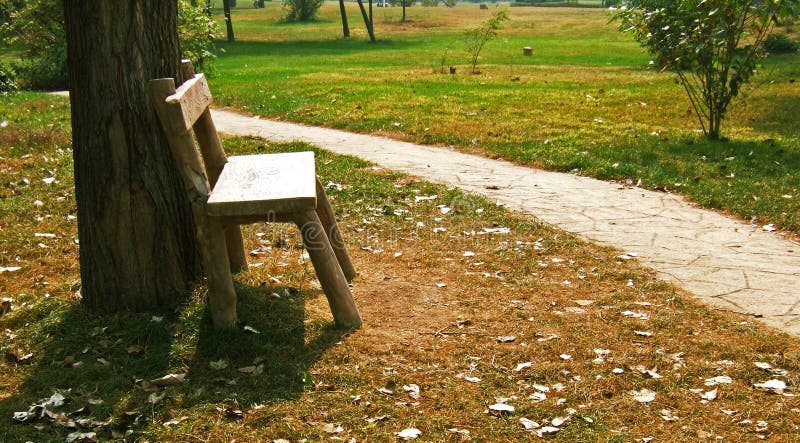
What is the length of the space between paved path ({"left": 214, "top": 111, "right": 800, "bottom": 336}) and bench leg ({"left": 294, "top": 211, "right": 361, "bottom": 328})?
2174 mm

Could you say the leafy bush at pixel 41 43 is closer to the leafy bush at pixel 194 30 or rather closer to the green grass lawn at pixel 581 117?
the green grass lawn at pixel 581 117

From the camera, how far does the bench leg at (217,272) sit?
371cm

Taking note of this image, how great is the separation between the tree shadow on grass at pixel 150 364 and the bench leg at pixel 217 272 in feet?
0.30

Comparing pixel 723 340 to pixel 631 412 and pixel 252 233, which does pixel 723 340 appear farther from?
pixel 252 233

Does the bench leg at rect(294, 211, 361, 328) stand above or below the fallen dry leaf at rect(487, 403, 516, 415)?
above

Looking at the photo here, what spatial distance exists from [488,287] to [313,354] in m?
1.39

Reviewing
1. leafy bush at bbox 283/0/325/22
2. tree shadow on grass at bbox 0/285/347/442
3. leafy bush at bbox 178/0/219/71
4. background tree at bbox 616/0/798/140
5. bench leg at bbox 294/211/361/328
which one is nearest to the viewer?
tree shadow on grass at bbox 0/285/347/442

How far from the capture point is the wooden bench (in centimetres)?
355

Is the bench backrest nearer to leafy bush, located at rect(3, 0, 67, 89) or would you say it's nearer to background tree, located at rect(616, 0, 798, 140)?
background tree, located at rect(616, 0, 798, 140)

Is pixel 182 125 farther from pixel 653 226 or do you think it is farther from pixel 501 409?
pixel 653 226

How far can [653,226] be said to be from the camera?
5.84 m

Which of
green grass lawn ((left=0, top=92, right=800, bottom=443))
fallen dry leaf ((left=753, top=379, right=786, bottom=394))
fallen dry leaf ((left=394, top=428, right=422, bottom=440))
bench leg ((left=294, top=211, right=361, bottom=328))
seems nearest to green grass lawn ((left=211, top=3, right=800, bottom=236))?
green grass lawn ((left=0, top=92, right=800, bottom=443))

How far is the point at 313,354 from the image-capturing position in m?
3.70

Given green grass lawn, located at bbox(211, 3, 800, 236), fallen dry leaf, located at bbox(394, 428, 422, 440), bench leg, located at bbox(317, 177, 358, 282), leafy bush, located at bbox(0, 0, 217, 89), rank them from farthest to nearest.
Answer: leafy bush, located at bbox(0, 0, 217, 89), green grass lawn, located at bbox(211, 3, 800, 236), bench leg, located at bbox(317, 177, 358, 282), fallen dry leaf, located at bbox(394, 428, 422, 440)
